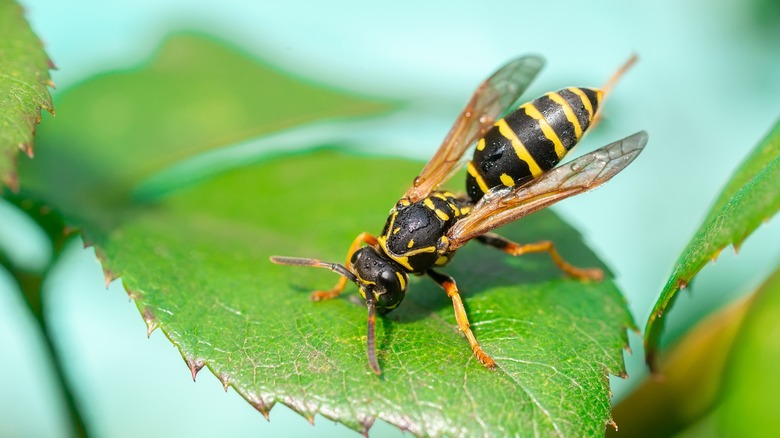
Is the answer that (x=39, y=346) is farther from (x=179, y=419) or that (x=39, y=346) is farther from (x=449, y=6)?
(x=449, y=6)

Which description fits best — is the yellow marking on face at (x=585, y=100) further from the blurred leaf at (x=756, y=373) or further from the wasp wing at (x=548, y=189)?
the blurred leaf at (x=756, y=373)

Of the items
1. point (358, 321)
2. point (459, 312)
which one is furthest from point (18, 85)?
point (459, 312)

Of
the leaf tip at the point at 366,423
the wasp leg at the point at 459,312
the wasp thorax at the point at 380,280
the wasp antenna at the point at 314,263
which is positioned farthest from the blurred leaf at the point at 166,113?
the leaf tip at the point at 366,423

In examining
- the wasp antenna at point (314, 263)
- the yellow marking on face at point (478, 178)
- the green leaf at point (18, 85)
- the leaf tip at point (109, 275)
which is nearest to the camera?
the green leaf at point (18, 85)

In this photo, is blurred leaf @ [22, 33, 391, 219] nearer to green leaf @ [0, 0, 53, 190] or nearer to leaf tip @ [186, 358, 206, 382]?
green leaf @ [0, 0, 53, 190]

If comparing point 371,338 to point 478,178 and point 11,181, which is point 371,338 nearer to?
point 478,178

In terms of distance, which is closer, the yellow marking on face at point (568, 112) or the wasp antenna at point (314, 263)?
the wasp antenna at point (314, 263)
